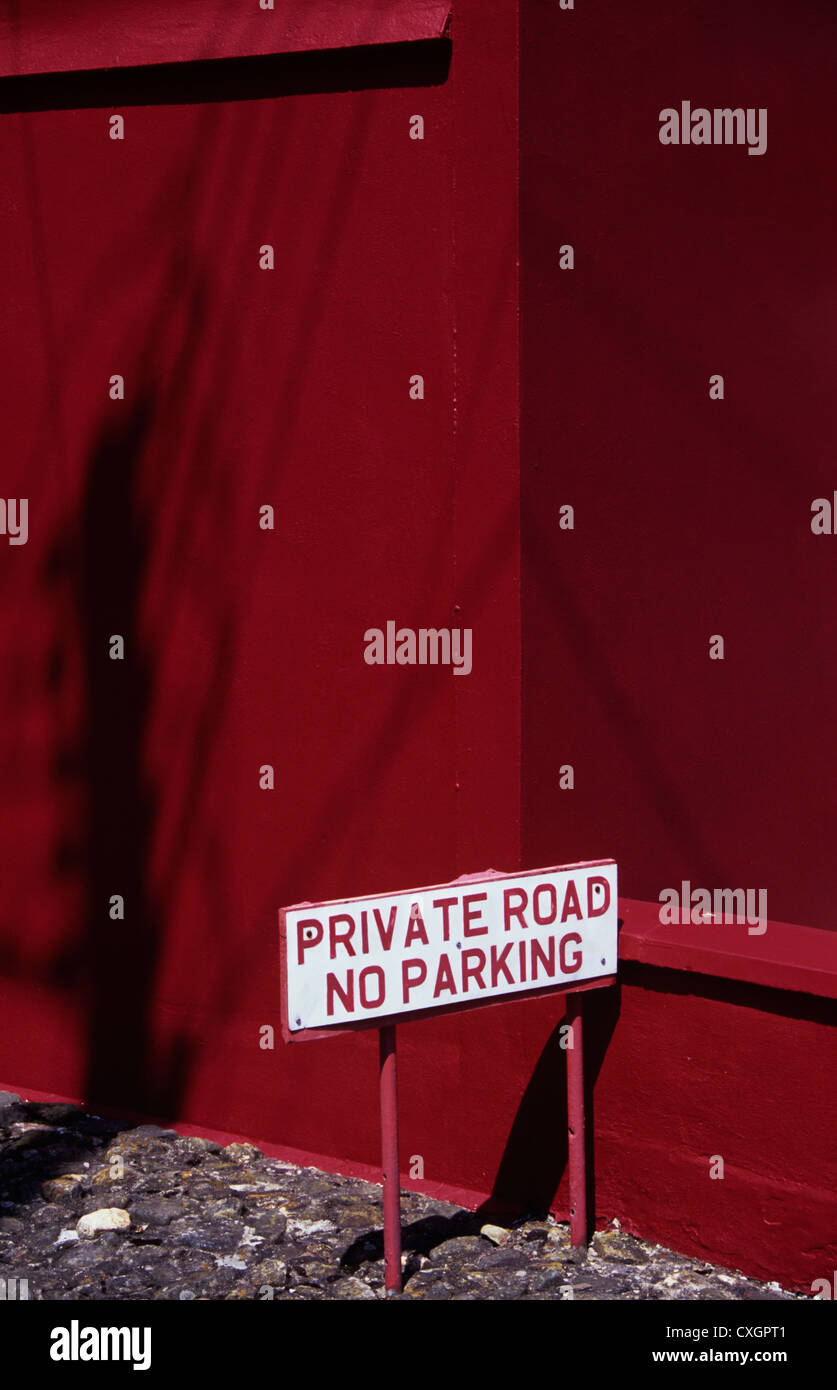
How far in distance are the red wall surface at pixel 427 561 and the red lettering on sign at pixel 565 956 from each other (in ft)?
0.94

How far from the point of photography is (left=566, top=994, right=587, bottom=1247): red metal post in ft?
14.4

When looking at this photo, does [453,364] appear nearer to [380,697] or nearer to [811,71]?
[380,697]

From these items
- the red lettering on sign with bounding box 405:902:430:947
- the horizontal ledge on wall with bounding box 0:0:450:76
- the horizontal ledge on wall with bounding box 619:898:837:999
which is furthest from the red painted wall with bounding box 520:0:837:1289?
the red lettering on sign with bounding box 405:902:430:947

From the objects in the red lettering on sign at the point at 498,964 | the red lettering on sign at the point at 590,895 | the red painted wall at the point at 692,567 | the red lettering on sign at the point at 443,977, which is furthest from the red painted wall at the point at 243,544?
the red lettering on sign at the point at 443,977

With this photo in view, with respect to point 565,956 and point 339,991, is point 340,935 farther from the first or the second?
point 565,956

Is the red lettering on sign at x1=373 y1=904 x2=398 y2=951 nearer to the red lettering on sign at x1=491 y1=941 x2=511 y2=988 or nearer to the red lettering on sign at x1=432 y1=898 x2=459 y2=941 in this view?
the red lettering on sign at x1=432 y1=898 x2=459 y2=941

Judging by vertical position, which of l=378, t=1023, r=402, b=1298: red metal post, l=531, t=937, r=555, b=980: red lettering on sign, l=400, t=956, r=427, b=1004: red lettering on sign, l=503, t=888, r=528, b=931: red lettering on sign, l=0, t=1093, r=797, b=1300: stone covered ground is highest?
l=503, t=888, r=528, b=931: red lettering on sign

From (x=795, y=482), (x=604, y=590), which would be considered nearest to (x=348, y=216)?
(x=604, y=590)

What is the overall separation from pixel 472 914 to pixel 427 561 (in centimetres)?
124

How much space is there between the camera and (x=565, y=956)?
4305 millimetres

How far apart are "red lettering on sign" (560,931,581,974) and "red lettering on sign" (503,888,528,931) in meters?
0.17

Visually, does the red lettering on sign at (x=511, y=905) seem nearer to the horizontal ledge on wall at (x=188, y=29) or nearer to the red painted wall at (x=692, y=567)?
the red painted wall at (x=692, y=567)

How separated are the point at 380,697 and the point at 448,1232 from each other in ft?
5.49

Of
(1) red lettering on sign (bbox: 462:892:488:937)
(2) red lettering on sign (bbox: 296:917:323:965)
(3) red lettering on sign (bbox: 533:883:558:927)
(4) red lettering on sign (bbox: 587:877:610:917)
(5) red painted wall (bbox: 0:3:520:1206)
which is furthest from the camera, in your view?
(5) red painted wall (bbox: 0:3:520:1206)
